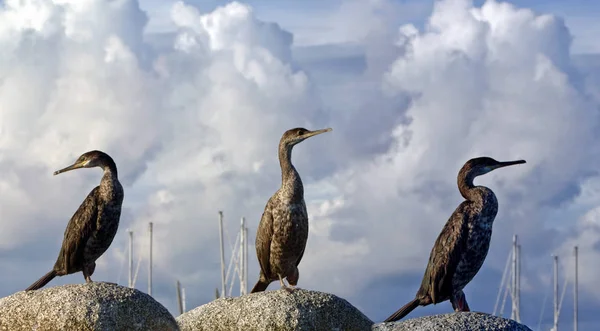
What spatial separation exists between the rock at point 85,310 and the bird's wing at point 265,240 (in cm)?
169

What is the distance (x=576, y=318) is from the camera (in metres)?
57.6

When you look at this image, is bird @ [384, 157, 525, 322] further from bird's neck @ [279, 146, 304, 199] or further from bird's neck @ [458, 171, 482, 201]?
bird's neck @ [279, 146, 304, 199]

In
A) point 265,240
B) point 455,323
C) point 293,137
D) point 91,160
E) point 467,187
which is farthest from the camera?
point 91,160

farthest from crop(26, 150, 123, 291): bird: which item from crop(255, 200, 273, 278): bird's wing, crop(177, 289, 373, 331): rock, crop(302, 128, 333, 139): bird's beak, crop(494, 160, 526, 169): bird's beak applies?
crop(494, 160, 526, 169): bird's beak

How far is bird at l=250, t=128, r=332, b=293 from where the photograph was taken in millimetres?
17031

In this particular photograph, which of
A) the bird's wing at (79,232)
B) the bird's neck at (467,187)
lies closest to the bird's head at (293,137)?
the bird's neck at (467,187)

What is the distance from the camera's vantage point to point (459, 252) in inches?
638

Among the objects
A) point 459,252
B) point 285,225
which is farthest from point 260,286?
point 459,252

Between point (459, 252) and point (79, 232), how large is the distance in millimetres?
5651

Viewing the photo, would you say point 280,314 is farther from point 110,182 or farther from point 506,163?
point 506,163

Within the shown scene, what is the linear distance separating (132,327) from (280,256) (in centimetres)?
241

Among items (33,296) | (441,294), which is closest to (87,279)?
(33,296)

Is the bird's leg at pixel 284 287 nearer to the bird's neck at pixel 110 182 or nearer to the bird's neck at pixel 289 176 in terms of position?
the bird's neck at pixel 289 176

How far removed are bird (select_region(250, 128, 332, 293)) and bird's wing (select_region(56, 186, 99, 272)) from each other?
250 centimetres
